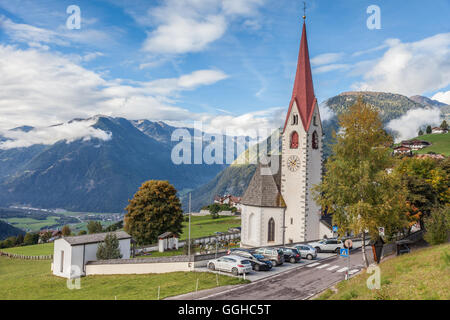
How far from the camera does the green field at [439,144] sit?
460 ft

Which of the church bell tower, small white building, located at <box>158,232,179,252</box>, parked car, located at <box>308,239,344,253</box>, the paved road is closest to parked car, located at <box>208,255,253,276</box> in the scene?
the paved road

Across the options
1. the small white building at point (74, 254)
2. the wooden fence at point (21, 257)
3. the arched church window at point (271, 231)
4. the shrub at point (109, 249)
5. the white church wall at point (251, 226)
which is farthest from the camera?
the wooden fence at point (21, 257)

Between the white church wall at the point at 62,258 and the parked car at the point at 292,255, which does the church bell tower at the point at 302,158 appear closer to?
the parked car at the point at 292,255

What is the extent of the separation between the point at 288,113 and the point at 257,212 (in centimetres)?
1556

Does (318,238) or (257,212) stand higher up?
(257,212)

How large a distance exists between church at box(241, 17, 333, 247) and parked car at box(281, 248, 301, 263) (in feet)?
37.7

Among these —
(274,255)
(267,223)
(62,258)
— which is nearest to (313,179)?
(267,223)

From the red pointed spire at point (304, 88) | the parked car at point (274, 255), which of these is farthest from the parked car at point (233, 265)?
the red pointed spire at point (304, 88)

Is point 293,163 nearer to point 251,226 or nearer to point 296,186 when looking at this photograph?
point 296,186

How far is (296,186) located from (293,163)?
341 centimetres

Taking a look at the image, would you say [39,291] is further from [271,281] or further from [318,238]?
[318,238]

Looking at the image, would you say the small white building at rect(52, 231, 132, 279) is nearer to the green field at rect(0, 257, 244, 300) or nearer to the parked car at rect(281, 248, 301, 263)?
the green field at rect(0, 257, 244, 300)
